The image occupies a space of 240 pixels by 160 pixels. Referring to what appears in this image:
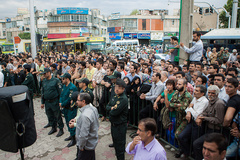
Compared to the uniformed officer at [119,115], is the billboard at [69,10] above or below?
above

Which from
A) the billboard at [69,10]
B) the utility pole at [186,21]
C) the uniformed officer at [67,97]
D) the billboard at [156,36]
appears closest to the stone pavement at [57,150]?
the uniformed officer at [67,97]

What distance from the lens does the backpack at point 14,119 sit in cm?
250

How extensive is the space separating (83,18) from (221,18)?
3829 cm

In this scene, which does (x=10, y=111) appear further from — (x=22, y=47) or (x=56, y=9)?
(x=56, y=9)

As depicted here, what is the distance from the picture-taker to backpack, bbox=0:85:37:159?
8.19ft

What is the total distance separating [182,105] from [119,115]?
1329mm

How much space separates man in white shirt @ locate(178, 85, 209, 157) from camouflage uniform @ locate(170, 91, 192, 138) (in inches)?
4.8

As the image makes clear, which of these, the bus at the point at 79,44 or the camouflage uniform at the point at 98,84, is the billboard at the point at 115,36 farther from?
the camouflage uniform at the point at 98,84

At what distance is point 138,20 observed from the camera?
5838 centimetres

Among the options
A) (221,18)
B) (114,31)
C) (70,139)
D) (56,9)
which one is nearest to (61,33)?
(56,9)

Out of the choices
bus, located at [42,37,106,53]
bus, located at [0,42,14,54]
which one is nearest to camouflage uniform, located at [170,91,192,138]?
bus, located at [42,37,106,53]

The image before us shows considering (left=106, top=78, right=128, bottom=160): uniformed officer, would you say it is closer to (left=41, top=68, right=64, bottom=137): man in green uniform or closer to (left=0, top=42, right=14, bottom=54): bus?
(left=41, top=68, right=64, bottom=137): man in green uniform

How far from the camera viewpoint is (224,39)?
53.4 ft

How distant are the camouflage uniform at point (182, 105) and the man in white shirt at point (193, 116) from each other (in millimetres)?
122
